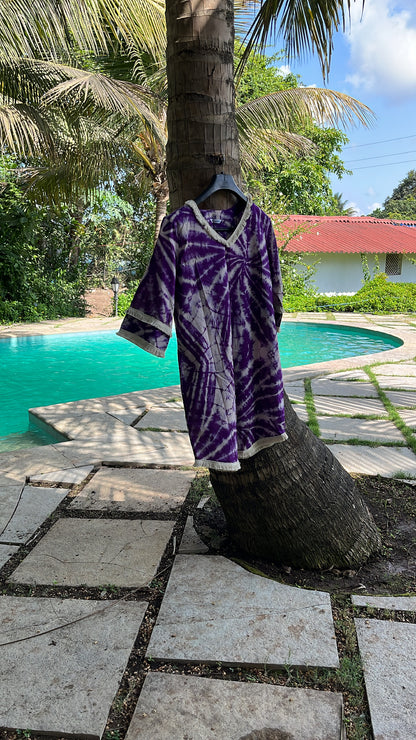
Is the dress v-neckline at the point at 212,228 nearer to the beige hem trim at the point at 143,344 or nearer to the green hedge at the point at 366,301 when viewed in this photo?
the beige hem trim at the point at 143,344

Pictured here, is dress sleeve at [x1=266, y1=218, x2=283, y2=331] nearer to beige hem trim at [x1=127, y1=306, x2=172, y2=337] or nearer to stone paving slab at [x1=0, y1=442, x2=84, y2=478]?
beige hem trim at [x1=127, y1=306, x2=172, y2=337]

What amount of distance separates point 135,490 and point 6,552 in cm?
78

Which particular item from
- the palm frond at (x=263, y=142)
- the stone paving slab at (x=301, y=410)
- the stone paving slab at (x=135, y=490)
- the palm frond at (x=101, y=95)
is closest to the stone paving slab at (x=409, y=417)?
the stone paving slab at (x=301, y=410)

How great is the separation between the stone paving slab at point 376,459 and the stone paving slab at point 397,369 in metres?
2.65

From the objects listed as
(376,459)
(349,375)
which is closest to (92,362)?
(349,375)

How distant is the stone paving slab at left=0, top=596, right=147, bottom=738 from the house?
1570 cm

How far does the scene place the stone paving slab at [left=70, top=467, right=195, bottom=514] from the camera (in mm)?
2719

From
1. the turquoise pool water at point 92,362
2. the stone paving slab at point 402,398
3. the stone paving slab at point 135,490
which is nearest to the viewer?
the stone paving slab at point 135,490

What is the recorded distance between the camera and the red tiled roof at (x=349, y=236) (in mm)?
17875

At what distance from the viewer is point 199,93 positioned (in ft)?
6.37

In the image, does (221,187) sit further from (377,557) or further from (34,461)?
(34,461)

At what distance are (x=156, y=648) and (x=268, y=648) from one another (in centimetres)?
34

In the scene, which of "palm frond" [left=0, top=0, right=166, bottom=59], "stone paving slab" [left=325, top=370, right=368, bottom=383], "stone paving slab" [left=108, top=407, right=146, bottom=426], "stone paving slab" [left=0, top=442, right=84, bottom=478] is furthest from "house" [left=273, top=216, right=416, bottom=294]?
"stone paving slab" [left=0, top=442, right=84, bottom=478]

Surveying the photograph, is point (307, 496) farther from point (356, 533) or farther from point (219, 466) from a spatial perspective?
point (219, 466)
